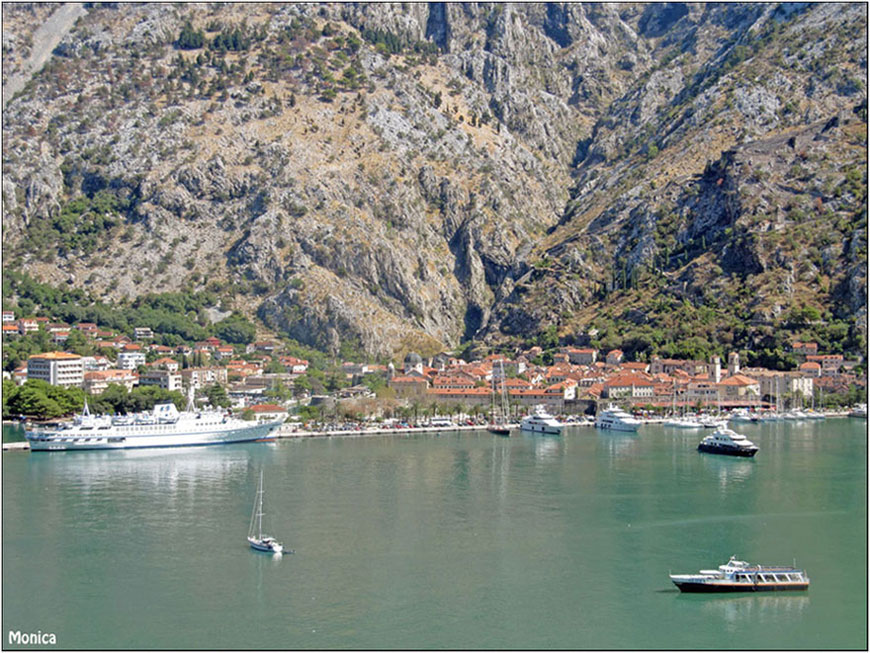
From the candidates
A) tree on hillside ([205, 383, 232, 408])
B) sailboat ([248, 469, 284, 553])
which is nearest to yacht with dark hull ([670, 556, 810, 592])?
sailboat ([248, 469, 284, 553])

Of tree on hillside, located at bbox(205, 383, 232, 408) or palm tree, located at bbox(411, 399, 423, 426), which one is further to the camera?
tree on hillside, located at bbox(205, 383, 232, 408)

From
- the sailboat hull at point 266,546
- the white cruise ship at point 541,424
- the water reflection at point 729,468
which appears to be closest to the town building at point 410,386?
the white cruise ship at point 541,424

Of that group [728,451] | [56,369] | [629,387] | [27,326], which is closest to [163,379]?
[56,369]

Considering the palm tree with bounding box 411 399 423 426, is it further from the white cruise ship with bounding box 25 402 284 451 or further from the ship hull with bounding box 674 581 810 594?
the ship hull with bounding box 674 581 810 594

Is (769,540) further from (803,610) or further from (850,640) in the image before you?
(850,640)

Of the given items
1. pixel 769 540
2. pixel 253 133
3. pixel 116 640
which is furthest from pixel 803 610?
pixel 253 133

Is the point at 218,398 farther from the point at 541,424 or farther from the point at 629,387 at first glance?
the point at 629,387

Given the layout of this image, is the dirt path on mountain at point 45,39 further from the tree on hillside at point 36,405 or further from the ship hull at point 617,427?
the ship hull at point 617,427
